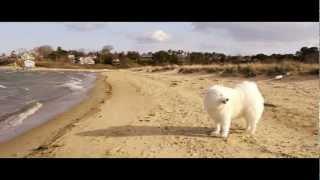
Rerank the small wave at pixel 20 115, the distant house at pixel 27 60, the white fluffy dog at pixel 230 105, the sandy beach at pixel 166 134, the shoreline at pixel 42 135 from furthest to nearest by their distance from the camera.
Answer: the distant house at pixel 27 60 → the small wave at pixel 20 115 → the shoreline at pixel 42 135 → the white fluffy dog at pixel 230 105 → the sandy beach at pixel 166 134

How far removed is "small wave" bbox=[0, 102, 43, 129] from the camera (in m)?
11.8

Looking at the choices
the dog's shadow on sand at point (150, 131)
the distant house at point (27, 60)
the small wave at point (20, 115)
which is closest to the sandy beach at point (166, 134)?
the dog's shadow on sand at point (150, 131)

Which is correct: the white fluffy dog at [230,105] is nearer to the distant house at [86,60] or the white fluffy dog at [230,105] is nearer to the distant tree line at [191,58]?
the distant tree line at [191,58]

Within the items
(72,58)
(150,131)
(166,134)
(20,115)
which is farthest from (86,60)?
(166,134)

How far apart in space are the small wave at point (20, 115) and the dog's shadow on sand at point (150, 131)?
330 centimetres

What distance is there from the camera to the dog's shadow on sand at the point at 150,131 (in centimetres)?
861

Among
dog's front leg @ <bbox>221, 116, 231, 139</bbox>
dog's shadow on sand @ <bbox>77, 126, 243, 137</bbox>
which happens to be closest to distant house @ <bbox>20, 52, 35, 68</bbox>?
dog's shadow on sand @ <bbox>77, 126, 243, 137</bbox>

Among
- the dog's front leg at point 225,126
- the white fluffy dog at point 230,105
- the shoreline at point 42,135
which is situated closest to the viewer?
the white fluffy dog at point 230,105

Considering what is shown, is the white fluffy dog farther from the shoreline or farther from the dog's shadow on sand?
the shoreline

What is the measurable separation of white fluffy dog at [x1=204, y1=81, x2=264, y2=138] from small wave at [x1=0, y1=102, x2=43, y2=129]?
5.53 m
